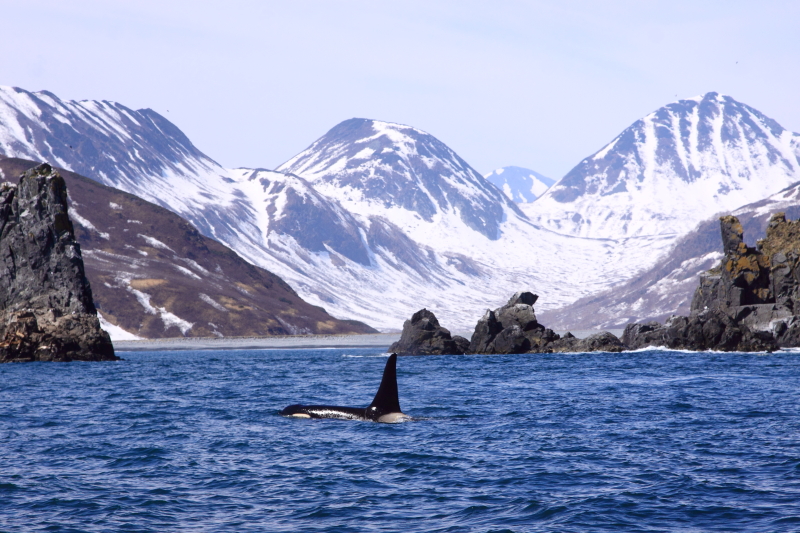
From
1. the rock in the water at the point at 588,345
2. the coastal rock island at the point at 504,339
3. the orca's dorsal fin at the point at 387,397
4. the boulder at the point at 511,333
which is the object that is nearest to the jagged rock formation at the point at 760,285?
the rock in the water at the point at 588,345

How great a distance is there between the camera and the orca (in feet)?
122

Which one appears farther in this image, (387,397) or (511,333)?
(511,333)

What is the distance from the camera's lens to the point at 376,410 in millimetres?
38094

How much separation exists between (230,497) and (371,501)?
389 cm

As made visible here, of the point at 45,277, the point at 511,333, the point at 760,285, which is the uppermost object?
the point at 45,277

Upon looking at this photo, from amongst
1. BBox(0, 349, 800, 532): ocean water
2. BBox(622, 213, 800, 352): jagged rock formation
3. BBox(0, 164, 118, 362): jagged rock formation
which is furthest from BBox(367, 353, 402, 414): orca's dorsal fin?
BBox(622, 213, 800, 352): jagged rock formation

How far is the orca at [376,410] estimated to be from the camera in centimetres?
3725

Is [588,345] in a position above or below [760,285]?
below

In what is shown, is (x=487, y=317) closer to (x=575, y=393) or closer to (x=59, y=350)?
(x=59, y=350)

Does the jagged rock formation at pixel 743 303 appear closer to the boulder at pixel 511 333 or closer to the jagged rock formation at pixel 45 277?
the boulder at pixel 511 333

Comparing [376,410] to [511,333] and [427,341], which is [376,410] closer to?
[511,333]

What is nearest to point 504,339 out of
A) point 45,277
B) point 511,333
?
point 511,333

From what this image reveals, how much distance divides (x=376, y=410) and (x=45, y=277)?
85.3 metres

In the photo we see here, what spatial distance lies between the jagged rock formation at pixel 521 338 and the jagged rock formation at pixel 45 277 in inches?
2080
